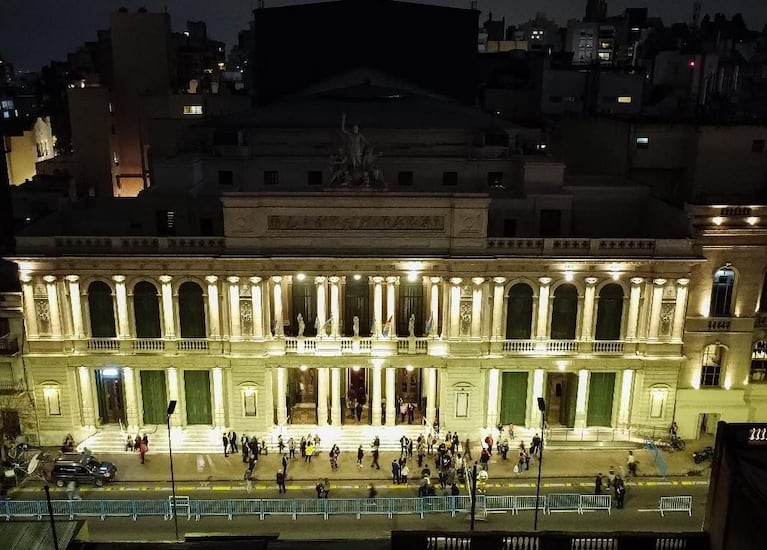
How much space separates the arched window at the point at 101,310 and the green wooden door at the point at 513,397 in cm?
2520

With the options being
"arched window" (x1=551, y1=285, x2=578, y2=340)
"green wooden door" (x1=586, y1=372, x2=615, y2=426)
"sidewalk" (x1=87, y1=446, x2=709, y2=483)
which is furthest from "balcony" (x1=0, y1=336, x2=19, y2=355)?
"green wooden door" (x1=586, y1=372, x2=615, y2=426)

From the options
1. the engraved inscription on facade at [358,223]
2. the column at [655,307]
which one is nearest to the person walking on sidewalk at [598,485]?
the column at [655,307]

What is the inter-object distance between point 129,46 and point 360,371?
53.6 m

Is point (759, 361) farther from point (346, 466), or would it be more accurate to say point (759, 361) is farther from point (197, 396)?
point (197, 396)

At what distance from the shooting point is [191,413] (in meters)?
49.0

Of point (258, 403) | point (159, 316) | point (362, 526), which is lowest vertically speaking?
point (362, 526)

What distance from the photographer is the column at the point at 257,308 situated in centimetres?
4634

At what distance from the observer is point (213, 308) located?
46719 mm

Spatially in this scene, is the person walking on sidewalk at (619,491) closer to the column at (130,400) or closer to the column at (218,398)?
the column at (218,398)

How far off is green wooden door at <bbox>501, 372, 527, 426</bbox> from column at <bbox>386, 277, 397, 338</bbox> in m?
7.87

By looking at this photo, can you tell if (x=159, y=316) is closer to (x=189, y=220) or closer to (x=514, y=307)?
(x=189, y=220)

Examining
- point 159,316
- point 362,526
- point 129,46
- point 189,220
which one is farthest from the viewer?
point 129,46

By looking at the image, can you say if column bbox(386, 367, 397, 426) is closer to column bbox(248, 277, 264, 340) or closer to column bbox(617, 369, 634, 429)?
column bbox(248, 277, 264, 340)

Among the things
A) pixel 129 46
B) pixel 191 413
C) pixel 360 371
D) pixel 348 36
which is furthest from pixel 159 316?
pixel 129 46
